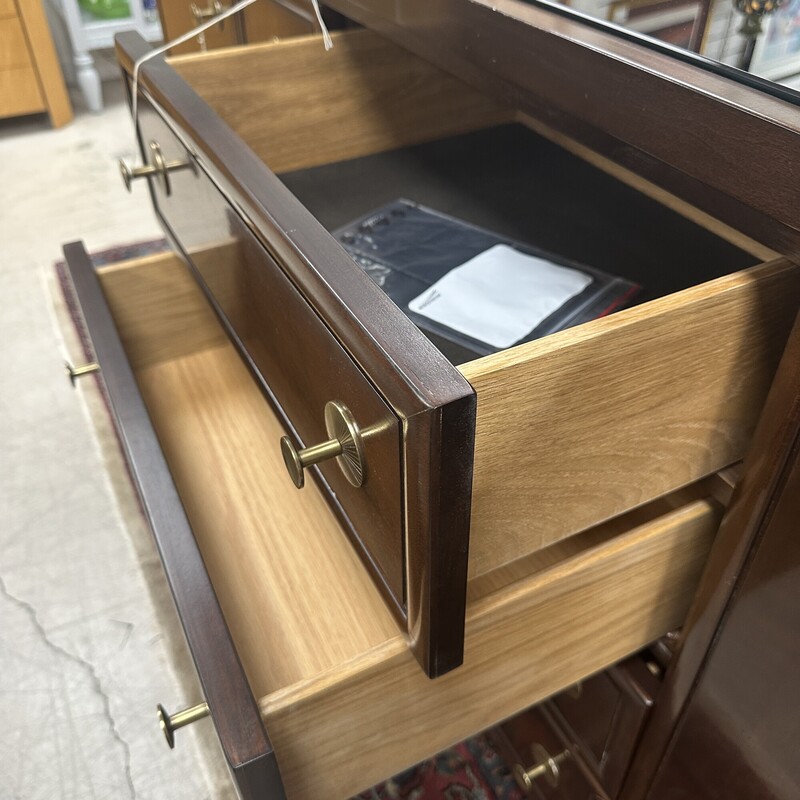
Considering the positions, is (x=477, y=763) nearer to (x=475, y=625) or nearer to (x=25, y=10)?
(x=475, y=625)

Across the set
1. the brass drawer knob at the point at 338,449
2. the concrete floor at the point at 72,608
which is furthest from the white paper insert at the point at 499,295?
the concrete floor at the point at 72,608

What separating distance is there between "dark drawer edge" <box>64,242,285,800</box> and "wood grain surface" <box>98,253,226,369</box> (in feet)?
0.19

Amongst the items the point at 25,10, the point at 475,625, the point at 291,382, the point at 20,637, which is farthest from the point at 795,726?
the point at 25,10

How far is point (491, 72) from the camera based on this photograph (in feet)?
1.54

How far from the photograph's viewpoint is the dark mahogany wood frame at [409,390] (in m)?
0.31

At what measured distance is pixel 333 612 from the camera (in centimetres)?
53

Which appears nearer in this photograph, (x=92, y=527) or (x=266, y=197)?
(x=266, y=197)

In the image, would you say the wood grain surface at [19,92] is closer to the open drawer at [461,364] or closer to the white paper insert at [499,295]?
the open drawer at [461,364]

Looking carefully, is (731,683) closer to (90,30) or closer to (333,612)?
(333,612)

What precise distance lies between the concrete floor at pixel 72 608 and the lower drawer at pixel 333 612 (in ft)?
1.12

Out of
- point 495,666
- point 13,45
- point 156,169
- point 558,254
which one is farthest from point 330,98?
point 13,45

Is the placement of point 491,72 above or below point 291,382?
above

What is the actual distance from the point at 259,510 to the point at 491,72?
363mm

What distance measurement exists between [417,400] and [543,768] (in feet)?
1.66
